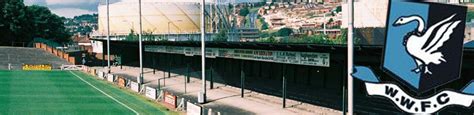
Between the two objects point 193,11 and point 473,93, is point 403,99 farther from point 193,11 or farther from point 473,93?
point 193,11

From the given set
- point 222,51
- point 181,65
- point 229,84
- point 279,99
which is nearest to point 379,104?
point 279,99

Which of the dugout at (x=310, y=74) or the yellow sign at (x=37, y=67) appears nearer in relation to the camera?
the dugout at (x=310, y=74)

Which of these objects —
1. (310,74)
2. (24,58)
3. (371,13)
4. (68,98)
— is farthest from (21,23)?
(310,74)

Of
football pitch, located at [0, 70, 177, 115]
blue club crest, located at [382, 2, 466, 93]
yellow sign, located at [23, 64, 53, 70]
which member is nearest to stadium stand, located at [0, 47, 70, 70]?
yellow sign, located at [23, 64, 53, 70]

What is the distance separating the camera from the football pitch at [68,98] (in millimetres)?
36812

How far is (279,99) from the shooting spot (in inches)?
1735

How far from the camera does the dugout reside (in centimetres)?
2963

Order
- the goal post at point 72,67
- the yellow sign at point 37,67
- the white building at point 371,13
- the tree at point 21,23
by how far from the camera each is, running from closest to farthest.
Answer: the yellow sign at point 37,67 → the goal post at point 72,67 → the white building at point 371,13 → the tree at point 21,23

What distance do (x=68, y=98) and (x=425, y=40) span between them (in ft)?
112

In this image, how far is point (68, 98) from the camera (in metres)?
43.8

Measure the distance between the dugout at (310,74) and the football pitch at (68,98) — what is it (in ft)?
25.4

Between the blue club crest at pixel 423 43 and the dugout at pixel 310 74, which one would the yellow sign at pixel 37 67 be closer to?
the dugout at pixel 310 74

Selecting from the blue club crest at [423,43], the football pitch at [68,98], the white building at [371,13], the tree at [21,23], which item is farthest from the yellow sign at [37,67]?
the blue club crest at [423,43]

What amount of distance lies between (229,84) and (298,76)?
725 centimetres
